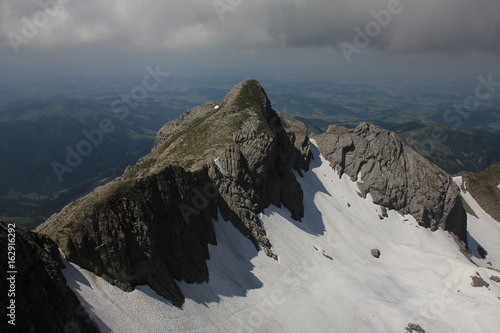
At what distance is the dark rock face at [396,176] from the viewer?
104312mm

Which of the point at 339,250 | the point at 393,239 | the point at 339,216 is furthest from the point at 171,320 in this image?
the point at 393,239

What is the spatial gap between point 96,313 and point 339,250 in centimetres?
6166

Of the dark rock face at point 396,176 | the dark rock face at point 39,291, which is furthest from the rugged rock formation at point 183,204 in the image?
the dark rock face at point 396,176

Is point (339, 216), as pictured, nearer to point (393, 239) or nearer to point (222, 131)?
point (393, 239)

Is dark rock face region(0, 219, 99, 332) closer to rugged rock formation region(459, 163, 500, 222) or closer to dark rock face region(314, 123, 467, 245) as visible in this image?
dark rock face region(314, 123, 467, 245)

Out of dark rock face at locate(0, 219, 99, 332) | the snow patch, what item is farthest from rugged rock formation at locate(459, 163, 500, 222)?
dark rock face at locate(0, 219, 99, 332)

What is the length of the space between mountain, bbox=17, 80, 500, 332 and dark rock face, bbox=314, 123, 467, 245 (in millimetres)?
444

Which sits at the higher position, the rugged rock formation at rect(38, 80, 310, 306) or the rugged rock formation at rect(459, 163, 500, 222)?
the rugged rock formation at rect(38, 80, 310, 306)

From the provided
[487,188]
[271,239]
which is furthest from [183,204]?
[487,188]

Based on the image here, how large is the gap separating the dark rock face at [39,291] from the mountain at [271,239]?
6.81 feet

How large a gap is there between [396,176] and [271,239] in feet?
222

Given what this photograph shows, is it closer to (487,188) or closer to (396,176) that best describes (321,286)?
(396,176)

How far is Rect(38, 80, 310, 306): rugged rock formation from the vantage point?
101 ft

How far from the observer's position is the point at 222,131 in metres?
71.0
